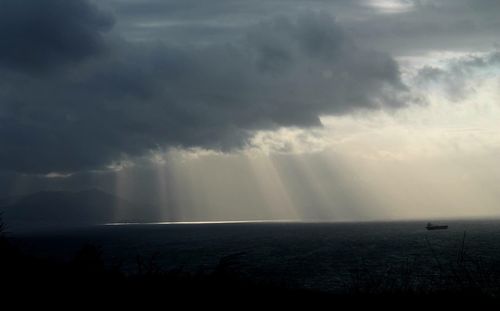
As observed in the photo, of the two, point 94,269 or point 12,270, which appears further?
point 94,269

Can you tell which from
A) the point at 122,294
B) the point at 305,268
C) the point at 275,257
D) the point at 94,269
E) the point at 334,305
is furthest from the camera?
the point at 275,257

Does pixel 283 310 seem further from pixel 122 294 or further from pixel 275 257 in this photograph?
pixel 275 257

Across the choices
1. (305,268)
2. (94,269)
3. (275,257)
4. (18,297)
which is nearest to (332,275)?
(305,268)

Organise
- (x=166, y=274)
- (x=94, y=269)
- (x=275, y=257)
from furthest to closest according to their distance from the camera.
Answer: (x=275, y=257) < (x=94, y=269) < (x=166, y=274)

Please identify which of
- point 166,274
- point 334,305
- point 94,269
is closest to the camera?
point 334,305

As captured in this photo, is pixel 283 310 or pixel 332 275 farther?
pixel 332 275

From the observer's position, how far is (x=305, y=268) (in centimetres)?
7550

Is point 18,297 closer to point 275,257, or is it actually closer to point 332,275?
point 332,275

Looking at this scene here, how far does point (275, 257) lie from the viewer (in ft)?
316

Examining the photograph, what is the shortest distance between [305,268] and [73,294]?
67564 millimetres

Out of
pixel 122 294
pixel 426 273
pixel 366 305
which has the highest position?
pixel 122 294

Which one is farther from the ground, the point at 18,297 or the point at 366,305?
the point at 18,297

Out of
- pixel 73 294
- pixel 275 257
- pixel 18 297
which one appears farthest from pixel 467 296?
pixel 275 257

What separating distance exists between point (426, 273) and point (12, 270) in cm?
6239
